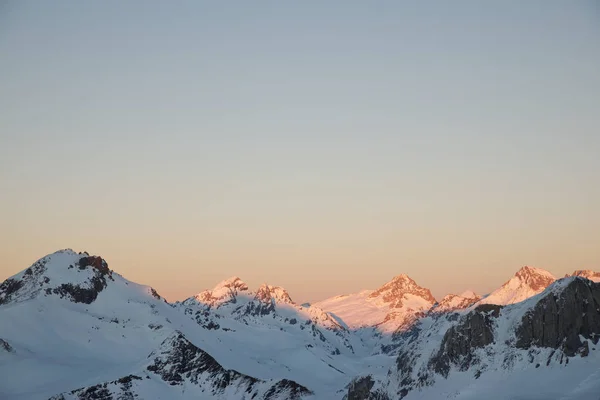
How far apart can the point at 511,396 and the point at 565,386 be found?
40.7ft

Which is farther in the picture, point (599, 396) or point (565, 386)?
point (565, 386)

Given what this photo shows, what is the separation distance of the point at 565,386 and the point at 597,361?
36.6 feet

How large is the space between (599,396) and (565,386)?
554 inches

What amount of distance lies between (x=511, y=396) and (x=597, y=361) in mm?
21197

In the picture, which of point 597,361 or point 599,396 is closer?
point 599,396

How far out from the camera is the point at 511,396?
19812 centimetres

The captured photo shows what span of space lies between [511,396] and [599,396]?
2365 centimetres

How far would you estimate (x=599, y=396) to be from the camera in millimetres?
179250

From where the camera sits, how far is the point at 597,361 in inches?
7795

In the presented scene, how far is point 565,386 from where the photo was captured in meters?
193

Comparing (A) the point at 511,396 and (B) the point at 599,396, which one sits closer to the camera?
(B) the point at 599,396
